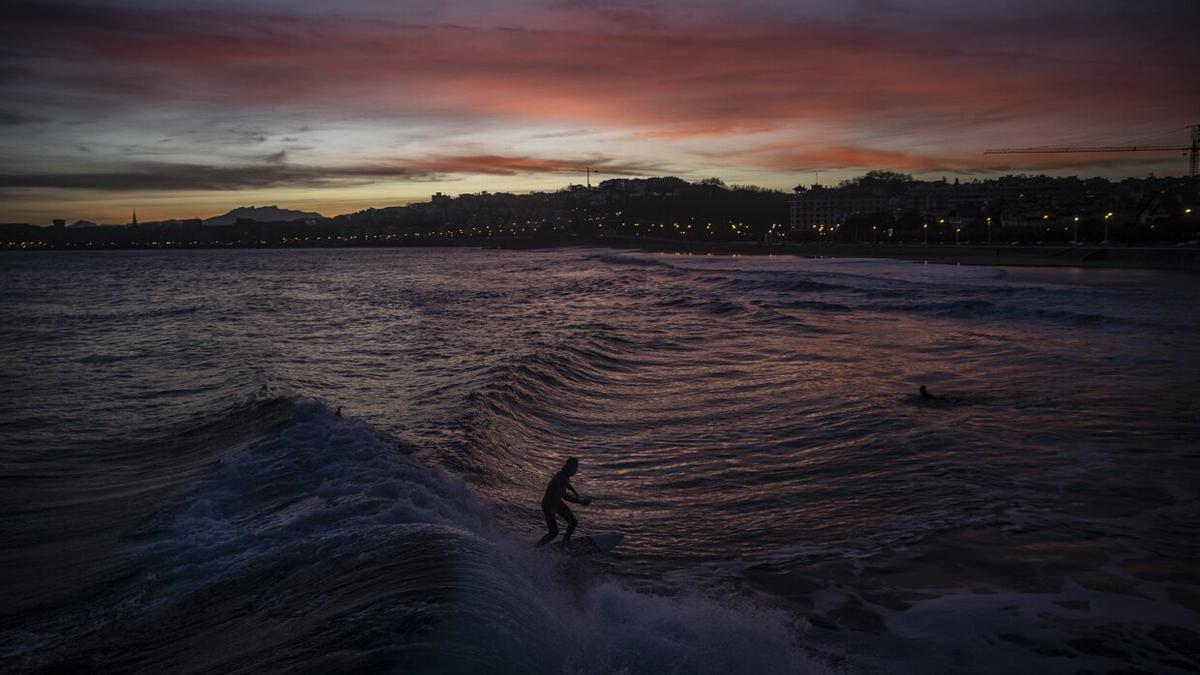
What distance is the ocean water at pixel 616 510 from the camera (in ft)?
18.5

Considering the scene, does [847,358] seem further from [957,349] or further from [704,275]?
[704,275]

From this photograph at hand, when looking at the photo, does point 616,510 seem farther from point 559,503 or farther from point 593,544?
point 559,503

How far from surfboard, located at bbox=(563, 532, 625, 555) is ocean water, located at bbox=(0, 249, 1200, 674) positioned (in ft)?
0.66

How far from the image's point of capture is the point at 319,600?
5.93m

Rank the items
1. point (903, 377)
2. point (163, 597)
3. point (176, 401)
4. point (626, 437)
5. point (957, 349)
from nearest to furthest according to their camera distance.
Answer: point (163, 597) → point (626, 437) → point (176, 401) → point (903, 377) → point (957, 349)

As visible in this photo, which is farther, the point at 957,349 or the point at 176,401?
the point at 957,349

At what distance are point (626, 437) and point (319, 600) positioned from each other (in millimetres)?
7473

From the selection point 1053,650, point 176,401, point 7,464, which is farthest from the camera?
point 176,401

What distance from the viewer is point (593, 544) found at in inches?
308

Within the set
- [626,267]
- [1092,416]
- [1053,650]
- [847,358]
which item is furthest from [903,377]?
[626,267]

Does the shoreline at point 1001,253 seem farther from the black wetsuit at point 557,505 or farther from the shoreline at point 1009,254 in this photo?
the black wetsuit at point 557,505

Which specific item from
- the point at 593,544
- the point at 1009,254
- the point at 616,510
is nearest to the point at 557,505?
the point at 593,544

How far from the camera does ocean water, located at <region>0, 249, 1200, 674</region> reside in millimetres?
5641

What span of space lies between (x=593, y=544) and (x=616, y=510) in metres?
1.46
